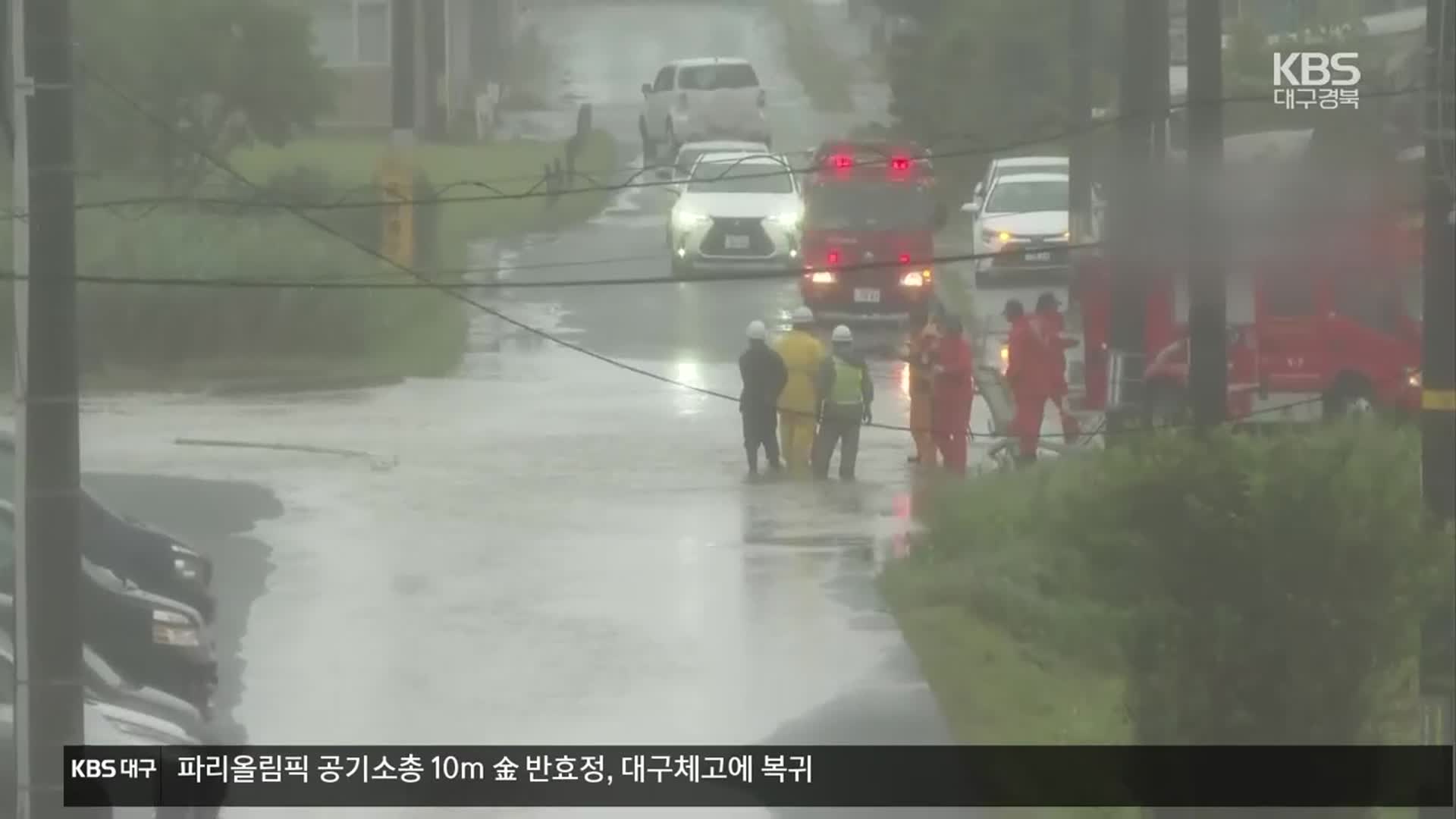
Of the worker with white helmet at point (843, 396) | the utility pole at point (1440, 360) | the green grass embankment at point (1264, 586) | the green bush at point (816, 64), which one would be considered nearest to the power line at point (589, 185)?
the green bush at point (816, 64)

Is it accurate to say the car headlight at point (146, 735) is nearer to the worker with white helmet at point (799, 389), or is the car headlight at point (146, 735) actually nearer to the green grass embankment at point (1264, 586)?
the green grass embankment at point (1264, 586)

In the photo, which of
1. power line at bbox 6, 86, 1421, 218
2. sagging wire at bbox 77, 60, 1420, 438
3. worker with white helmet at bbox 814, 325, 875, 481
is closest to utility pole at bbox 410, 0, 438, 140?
power line at bbox 6, 86, 1421, 218

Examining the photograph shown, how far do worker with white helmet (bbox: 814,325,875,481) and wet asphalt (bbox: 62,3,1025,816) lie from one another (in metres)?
0.43

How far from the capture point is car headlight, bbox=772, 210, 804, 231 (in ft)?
79.7

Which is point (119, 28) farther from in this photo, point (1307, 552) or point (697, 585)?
point (1307, 552)

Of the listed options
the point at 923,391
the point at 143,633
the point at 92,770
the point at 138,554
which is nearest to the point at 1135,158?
the point at 923,391

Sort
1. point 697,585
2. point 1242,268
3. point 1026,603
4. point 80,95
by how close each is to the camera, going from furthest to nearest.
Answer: point 80,95, point 1242,268, point 697,585, point 1026,603

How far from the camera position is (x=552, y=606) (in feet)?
45.6

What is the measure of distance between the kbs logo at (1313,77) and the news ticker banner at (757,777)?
13.7 meters

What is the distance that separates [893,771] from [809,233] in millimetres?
14462

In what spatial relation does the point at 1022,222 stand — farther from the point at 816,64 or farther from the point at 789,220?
the point at 816,64

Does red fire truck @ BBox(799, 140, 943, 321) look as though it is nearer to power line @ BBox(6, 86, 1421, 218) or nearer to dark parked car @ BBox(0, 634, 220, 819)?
power line @ BBox(6, 86, 1421, 218)

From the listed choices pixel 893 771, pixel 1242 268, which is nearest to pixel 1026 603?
pixel 893 771

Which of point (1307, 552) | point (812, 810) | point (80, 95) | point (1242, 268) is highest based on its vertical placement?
point (80, 95)
